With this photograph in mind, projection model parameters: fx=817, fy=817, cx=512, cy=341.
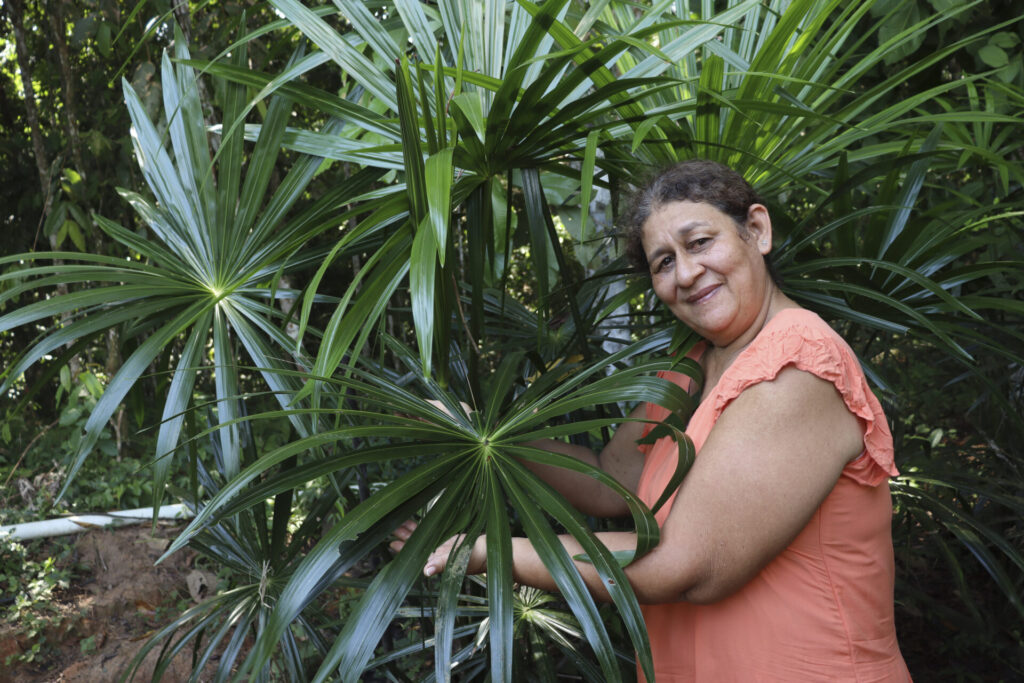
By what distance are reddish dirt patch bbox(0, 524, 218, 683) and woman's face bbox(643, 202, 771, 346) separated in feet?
7.68

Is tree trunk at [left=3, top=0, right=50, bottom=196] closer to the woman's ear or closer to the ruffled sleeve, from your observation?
the woman's ear

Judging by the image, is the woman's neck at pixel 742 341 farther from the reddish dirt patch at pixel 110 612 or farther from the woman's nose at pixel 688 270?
the reddish dirt patch at pixel 110 612

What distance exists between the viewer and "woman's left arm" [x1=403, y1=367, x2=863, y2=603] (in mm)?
1114

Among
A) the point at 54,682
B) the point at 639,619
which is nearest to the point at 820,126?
the point at 639,619

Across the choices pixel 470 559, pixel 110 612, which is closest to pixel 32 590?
pixel 110 612

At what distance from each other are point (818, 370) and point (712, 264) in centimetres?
27

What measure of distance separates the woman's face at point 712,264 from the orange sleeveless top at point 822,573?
10cm

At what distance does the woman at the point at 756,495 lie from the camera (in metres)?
1.12

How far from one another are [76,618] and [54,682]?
321 millimetres

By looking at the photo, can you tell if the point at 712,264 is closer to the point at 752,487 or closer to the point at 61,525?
the point at 752,487

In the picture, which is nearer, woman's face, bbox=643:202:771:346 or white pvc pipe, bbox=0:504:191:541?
woman's face, bbox=643:202:771:346

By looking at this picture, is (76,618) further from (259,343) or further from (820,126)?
(820,126)

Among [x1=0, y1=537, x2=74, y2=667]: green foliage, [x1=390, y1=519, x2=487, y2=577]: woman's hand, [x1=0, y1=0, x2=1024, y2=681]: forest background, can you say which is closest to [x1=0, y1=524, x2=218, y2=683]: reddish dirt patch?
[x1=0, y1=537, x2=74, y2=667]: green foliage

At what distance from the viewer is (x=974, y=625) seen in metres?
2.74
